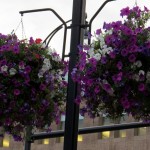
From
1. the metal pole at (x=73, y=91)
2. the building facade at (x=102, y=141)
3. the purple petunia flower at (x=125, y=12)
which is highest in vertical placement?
the purple petunia flower at (x=125, y=12)

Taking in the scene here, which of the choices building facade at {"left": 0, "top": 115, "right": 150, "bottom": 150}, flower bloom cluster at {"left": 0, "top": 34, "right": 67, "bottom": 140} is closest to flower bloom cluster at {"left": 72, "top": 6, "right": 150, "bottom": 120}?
flower bloom cluster at {"left": 0, "top": 34, "right": 67, "bottom": 140}

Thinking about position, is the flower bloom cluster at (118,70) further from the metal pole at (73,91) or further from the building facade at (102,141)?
the building facade at (102,141)

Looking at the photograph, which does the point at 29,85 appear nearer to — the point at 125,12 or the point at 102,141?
the point at 125,12

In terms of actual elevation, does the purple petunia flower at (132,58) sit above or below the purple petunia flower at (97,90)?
above

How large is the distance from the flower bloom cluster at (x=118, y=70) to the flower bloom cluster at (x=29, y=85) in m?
0.60

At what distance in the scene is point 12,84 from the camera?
4.49 metres

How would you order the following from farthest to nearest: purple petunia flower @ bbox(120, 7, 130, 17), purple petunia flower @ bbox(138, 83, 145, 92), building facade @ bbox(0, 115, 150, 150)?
1. building facade @ bbox(0, 115, 150, 150)
2. purple petunia flower @ bbox(120, 7, 130, 17)
3. purple petunia flower @ bbox(138, 83, 145, 92)

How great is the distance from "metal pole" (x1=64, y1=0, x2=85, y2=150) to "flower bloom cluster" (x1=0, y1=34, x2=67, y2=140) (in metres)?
0.38

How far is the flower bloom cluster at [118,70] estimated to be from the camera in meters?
3.74

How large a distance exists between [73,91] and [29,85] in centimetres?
52

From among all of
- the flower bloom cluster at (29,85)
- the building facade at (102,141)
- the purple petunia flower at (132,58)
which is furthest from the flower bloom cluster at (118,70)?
the building facade at (102,141)

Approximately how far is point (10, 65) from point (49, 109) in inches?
23.1

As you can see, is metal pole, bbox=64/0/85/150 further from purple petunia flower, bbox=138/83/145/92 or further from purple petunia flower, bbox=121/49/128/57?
purple petunia flower, bbox=138/83/145/92

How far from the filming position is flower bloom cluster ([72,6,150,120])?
12.3 ft
